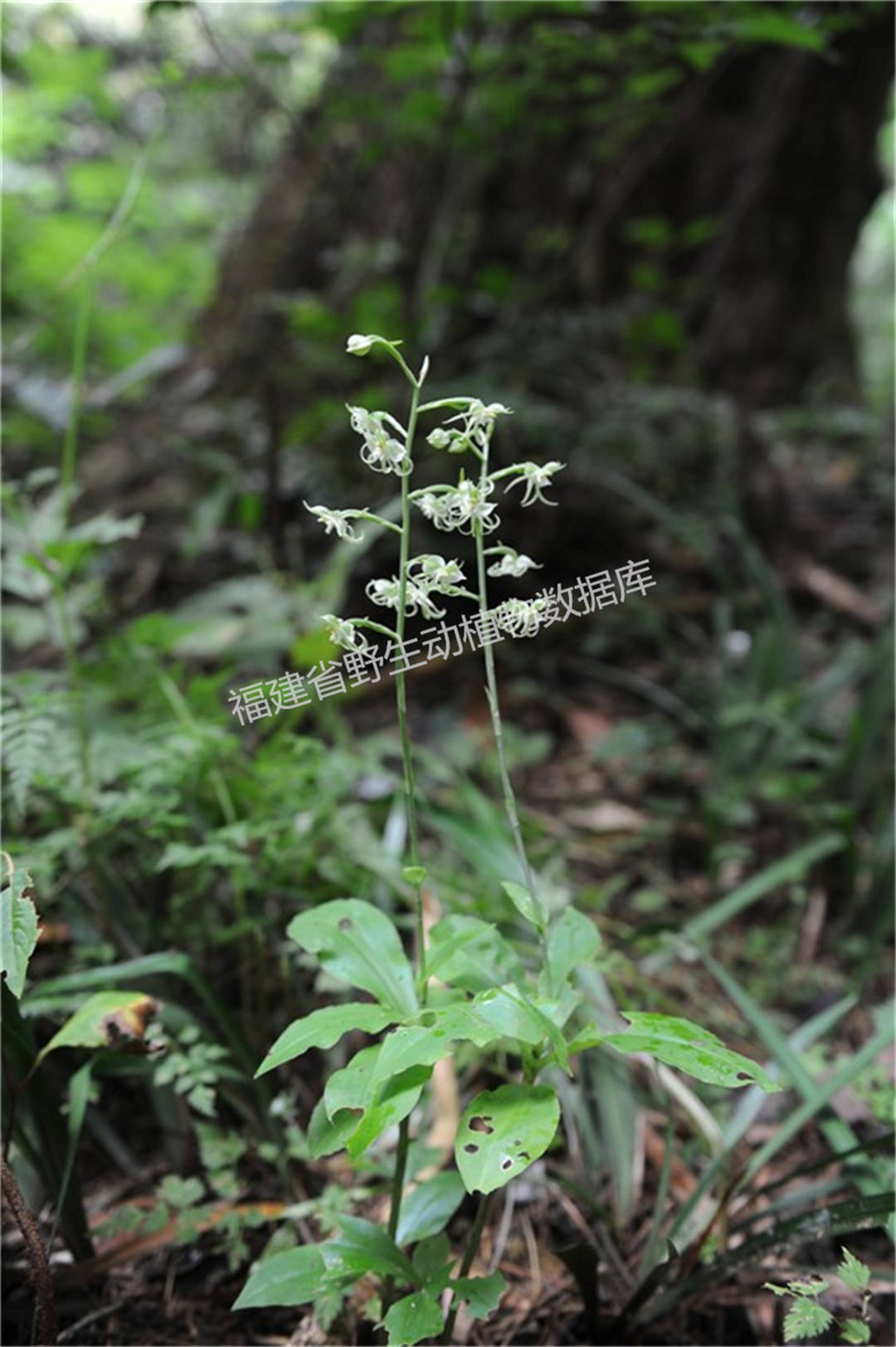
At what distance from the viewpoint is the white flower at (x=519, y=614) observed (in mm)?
1010

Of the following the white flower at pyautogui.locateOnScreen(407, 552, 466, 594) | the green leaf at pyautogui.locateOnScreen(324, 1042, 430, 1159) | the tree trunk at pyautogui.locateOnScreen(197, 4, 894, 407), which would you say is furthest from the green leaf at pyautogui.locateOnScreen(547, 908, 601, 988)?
the tree trunk at pyautogui.locateOnScreen(197, 4, 894, 407)

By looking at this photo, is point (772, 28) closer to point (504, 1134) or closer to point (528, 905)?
point (528, 905)

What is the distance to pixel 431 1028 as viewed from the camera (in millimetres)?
910

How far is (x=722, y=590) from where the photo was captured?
3.33 meters

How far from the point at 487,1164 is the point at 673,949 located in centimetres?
114

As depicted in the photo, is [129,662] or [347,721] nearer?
[129,662]

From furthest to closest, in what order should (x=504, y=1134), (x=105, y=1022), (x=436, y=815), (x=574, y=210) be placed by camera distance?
(x=574, y=210)
(x=436, y=815)
(x=105, y=1022)
(x=504, y=1134)

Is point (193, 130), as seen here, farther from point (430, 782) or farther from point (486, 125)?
point (430, 782)

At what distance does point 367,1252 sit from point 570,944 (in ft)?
1.40

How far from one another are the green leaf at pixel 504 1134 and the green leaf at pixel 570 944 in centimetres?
16

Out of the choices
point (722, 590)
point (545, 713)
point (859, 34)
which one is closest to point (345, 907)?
point (545, 713)

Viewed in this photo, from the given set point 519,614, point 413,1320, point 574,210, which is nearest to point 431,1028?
point 413,1320

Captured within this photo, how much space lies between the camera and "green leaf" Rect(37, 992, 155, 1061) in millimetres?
1200

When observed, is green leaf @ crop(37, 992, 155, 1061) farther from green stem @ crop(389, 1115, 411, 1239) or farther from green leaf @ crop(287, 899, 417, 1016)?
green stem @ crop(389, 1115, 411, 1239)
